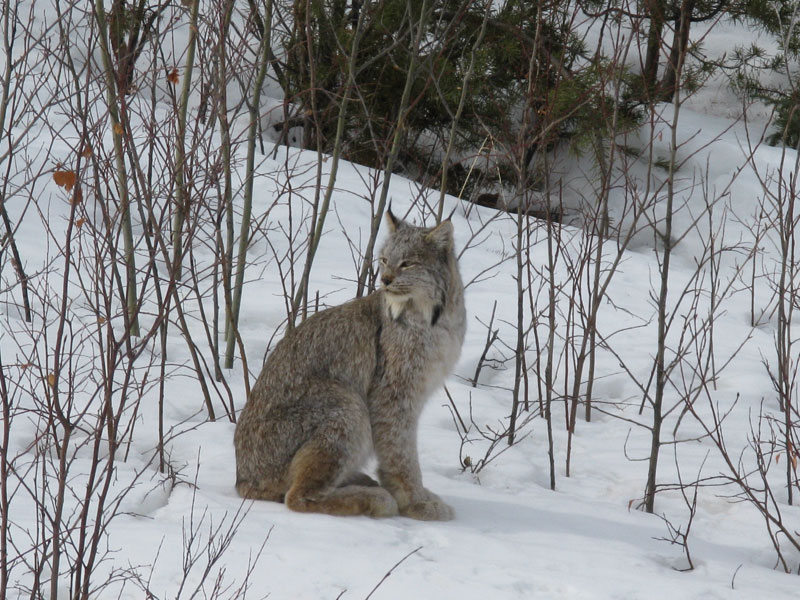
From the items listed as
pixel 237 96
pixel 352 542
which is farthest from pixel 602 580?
pixel 237 96

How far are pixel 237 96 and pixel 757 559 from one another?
32.1 ft

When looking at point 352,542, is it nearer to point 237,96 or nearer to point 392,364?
point 392,364

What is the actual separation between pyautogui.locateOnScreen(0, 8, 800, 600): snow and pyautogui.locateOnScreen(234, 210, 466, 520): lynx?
0.17m

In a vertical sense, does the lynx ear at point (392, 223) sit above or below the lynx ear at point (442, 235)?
above

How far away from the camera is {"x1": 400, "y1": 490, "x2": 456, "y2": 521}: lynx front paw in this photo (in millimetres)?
4496

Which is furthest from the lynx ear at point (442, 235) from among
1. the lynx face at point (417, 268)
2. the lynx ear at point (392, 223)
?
the lynx ear at point (392, 223)

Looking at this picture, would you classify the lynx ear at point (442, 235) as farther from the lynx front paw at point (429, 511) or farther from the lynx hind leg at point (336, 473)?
the lynx front paw at point (429, 511)

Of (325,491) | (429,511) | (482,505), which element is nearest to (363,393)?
(325,491)

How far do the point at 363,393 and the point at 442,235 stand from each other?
0.91m

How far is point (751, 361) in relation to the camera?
7324mm

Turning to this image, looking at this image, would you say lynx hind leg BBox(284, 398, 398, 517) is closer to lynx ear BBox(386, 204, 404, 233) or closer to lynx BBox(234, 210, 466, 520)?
lynx BBox(234, 210, 466, 520)

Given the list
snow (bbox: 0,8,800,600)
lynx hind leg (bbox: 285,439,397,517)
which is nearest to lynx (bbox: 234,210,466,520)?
lynx hind leg (bbox: 285,439,397,517)

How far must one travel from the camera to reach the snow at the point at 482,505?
3.66 m

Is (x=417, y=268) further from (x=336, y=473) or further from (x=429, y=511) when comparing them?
(x=429, y=511)
